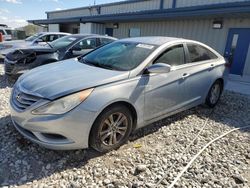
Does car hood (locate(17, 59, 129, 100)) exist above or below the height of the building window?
below

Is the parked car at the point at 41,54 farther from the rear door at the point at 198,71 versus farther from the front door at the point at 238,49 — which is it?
the front door at the point at 238,49

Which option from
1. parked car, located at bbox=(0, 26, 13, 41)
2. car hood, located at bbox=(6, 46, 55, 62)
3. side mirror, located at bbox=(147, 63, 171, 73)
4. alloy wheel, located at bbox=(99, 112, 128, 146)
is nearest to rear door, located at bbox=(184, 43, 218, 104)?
side mirror, located at bbox=(147, 63, 171, 73)

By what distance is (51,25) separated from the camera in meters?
23.2

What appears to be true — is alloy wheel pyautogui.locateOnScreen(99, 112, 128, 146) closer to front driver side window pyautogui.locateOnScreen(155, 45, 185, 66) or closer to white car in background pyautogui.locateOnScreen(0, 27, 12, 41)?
front driver side window pyautogui.locateOnScreen(155, 45, 185, 66)

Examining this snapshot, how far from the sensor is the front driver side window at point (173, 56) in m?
3.74

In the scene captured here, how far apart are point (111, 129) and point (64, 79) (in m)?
0.92

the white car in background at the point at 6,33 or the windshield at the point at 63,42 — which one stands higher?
the windshield at the point at 63,42

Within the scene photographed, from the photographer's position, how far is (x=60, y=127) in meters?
2.65

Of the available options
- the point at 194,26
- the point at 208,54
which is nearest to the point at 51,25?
the point at 194,26

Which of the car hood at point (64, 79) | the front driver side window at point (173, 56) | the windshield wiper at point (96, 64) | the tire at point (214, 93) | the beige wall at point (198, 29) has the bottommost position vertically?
the tire at point (214, 93)

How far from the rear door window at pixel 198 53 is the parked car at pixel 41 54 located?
12.2 feet

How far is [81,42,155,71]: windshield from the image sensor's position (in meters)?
3.51

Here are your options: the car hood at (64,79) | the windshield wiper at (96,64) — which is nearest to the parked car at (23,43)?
the windshield wiper at (96,64)

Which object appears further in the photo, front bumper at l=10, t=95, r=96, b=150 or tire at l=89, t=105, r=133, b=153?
tire at l=89, t=105, r=133, b=153
